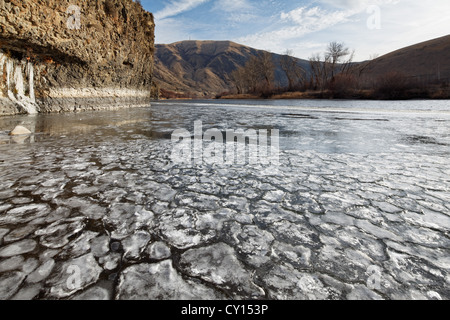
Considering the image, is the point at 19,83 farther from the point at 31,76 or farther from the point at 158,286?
the point at 158,286

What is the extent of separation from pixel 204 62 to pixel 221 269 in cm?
17096

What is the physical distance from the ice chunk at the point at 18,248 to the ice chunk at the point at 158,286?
69 cm

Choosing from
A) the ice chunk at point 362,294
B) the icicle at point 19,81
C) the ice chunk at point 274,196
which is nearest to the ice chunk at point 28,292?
the ice chunk at point 362,294

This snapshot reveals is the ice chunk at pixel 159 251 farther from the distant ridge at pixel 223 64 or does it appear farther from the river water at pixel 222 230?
the distant ridge at pixel 223 64

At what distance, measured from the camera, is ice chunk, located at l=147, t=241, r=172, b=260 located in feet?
4.15

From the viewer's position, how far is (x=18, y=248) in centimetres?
128

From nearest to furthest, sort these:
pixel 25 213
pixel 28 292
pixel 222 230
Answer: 1. pixel 28 292
2. pixel 222 230
3. pixel 25 213

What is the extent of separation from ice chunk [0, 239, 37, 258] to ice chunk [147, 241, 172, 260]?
2.38ft

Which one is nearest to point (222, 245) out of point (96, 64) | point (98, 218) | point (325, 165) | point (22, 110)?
point (98, 218)

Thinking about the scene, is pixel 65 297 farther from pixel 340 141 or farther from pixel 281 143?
pixel 340 141

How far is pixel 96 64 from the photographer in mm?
10891

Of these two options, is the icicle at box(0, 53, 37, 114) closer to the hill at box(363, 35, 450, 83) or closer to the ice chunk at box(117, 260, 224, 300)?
the ice chunk at box(117, 260, 224, 300)
